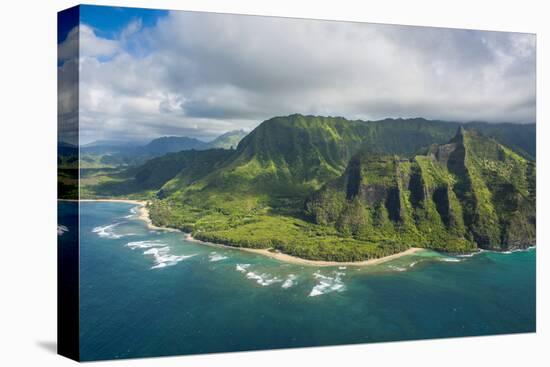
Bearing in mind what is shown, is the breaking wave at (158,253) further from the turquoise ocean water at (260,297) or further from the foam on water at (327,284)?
the foam on water at (327,284)

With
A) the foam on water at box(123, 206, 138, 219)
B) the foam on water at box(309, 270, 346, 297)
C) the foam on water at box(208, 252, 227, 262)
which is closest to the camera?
the foam on water at box(309, 270, 346, 297)

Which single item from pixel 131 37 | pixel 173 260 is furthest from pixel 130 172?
pixel 131 37

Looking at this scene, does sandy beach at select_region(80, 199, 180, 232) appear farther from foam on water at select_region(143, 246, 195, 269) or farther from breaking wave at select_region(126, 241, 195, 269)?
foam on water at select_region(143, 246, 195, 269)

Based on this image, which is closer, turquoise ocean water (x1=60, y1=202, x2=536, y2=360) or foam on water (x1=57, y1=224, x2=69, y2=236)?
foam on water (x1=57, y1=224, x2=69, y2=236)

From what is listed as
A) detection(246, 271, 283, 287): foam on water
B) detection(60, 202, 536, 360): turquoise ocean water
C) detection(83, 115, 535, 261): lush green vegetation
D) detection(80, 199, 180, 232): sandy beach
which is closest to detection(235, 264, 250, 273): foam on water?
detection(60, 202, 536, 360): turquoise ocean water

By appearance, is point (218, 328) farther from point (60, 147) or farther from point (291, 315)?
point (60, 147)

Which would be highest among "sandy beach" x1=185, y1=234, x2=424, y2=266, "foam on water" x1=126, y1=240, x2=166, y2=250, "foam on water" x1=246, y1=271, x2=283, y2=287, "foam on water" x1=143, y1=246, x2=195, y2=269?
"foam on water" x1=126, y1=240, x2=166, y2=250

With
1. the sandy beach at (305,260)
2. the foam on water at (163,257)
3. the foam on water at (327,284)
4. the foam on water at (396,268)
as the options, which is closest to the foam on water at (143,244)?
the foam on water at (163,257)
